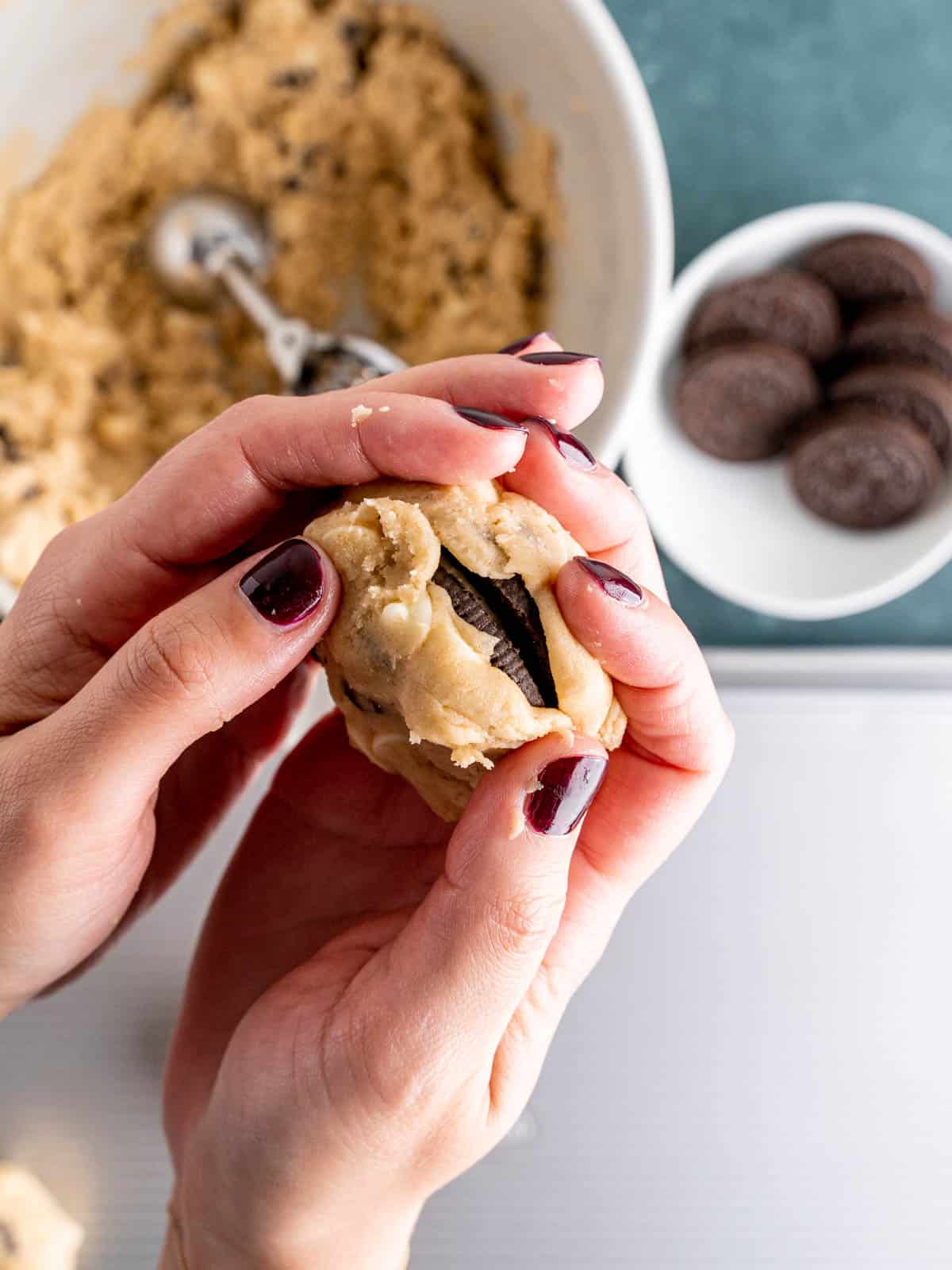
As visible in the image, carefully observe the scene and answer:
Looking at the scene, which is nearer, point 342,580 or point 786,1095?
point 342,580

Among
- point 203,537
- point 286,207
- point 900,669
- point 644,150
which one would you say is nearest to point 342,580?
point 203,537

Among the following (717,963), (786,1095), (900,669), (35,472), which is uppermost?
(35,472)

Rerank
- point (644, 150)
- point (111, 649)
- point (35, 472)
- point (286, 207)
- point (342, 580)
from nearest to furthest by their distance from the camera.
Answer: point (342, 580) < point (111, 649) < point (644, 150) < point (35, 472) < point (286, 207)

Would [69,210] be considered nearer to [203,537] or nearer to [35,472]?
[35,472]

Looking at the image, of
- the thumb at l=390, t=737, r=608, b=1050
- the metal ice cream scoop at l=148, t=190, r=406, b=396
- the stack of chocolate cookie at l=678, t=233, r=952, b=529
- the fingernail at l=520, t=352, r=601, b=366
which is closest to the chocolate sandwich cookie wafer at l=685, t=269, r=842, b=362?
the stack of chocolate cookie at l=678, t=233, r=952, b=529

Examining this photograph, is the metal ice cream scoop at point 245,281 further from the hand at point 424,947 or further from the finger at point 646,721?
the finger at point 646,721

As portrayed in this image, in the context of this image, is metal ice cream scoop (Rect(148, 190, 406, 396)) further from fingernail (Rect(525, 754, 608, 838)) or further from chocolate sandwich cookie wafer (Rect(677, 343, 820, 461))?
fingernail (Rect(525, 754, 608, 838))

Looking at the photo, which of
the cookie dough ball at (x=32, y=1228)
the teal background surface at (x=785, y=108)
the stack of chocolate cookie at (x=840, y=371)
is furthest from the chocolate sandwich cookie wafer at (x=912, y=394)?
the cookie dough ball at (x=32, y=1228)
